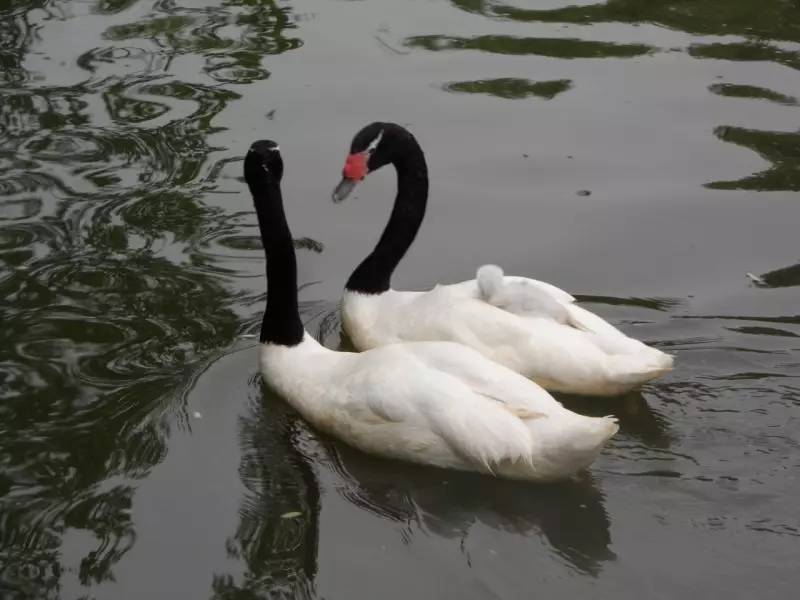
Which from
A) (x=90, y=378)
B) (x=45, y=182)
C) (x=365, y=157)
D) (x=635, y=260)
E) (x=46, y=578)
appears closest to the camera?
(x=46, y=578)

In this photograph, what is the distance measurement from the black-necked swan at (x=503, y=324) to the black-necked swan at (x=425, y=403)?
35 centimetres

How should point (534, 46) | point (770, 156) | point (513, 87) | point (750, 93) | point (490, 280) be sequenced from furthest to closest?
1. point (534, 46)
2. point (513, 87)
3. point (750, 93)
4. point (770, 156)
5. point (490, 280)

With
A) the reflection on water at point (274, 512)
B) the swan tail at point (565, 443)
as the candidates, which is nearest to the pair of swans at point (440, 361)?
the swan tail at point (565, 443)

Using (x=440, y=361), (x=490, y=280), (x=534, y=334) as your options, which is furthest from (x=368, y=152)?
(x=440, y=361)

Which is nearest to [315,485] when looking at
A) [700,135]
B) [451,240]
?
[451,240]

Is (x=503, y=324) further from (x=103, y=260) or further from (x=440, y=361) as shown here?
(x=103, y=260)

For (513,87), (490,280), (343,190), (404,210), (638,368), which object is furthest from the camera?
(513,87)

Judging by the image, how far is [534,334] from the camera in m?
5.43

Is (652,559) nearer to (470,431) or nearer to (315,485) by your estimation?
(470,431)

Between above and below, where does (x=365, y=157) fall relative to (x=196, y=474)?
above

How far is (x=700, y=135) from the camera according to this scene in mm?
8070

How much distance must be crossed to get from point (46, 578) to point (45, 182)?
351 centimetres

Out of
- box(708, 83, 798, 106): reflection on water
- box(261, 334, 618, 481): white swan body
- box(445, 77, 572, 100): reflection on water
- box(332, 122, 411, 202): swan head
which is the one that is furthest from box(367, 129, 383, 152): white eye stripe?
box(708, 83, 798, 106): reflection on water

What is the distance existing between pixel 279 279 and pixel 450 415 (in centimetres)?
119
